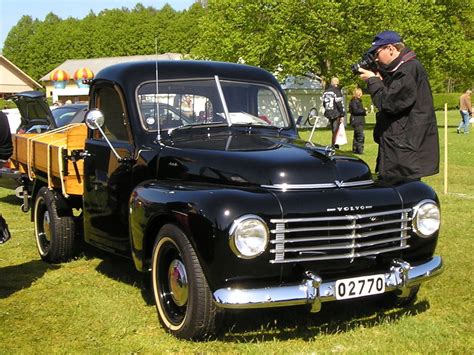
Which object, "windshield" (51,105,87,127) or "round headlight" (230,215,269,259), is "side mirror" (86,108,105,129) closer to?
"round headlight" (230,215,269,259)

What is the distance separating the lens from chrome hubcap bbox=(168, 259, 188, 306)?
4.07m

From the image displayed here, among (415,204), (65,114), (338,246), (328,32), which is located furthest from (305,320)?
(328,32)

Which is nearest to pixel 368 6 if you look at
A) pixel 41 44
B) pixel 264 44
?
pixel 264 44

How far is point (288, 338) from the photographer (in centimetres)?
421

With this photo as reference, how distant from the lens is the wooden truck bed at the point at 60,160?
6061 millimetres

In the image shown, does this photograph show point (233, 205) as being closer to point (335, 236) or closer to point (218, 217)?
point (218, 217)

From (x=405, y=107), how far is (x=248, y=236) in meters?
2.15

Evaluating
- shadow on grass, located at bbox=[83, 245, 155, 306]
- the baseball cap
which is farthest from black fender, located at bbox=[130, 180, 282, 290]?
the baseball cap

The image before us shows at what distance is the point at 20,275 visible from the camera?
20.1 feet

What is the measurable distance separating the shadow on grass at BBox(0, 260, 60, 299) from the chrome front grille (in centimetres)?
288

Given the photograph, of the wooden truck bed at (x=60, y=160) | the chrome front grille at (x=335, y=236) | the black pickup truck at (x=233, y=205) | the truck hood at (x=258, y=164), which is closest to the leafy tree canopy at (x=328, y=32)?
the wooden truck bed at (x=60, y=160)

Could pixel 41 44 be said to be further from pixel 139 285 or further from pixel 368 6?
pixel 139 285

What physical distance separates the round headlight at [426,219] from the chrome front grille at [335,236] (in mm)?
129

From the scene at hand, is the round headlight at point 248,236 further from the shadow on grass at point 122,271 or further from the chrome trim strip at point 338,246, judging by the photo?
the shadow on grass at point 122,271
